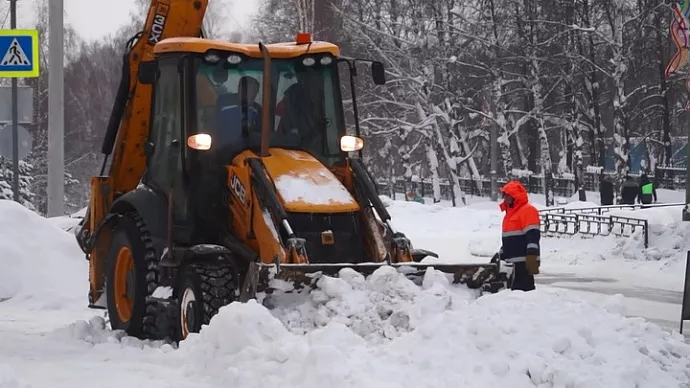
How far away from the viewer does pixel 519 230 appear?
434 inches

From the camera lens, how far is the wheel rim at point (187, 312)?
907 centimetres

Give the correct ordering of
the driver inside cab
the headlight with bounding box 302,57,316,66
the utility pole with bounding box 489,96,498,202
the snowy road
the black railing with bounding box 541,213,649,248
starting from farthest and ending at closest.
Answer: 1. the utility pole with bounding box 489,96,498,202
2. the black railing with bounding box 541,213,649,248
3. the snowy road
4. the headlight with bounding box 302,57,316,66
5. the driver inside cab

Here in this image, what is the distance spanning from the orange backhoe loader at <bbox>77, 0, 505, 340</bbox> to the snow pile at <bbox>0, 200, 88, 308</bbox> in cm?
279

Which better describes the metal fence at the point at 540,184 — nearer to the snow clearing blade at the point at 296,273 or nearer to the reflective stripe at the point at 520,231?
the reflective stripe at the point at 520,231

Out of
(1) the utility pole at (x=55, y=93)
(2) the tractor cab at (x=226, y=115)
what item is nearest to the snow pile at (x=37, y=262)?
(1) the utility pole at (x=55, y=93)

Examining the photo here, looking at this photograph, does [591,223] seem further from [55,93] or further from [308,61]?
[308,61]

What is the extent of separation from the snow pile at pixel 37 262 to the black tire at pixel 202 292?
15.0ft

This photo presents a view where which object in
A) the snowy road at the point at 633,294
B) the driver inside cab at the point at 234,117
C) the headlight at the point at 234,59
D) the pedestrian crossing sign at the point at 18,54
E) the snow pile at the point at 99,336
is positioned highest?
the pedestrian crossing sign at the point at 18,54

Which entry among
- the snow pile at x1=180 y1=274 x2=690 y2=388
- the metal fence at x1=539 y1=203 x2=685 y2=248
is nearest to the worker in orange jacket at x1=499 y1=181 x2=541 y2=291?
the snow pile at x1=180 y1=274 x2=690 y2=388

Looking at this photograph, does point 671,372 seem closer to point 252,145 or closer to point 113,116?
point 252,145

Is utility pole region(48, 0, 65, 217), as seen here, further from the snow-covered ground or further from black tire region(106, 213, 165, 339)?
black tire region(106, 213, 165, 339)

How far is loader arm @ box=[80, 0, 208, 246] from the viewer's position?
37.1 feet

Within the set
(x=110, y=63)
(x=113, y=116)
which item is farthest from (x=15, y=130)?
(x=110, y=63)

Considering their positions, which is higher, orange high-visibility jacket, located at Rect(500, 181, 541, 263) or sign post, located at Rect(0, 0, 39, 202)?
sign post, located at Rect(0, 0, 39, 202)
